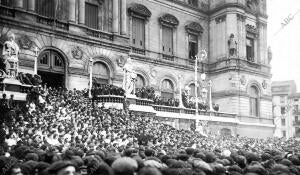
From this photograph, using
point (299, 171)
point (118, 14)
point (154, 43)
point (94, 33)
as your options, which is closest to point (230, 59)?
point (154, 43)

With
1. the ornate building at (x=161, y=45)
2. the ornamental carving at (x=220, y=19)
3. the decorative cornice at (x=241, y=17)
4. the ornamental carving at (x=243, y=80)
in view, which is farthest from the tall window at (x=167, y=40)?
the ornamental carving at (x=243, y=80)

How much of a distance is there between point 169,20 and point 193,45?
4897 mm

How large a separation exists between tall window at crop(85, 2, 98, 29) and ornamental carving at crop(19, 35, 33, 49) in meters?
6.81

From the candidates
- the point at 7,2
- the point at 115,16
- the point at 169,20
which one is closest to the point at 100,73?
the point at 115,16

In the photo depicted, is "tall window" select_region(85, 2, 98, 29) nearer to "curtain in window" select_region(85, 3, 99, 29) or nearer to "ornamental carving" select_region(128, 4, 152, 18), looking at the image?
"curtain in window" select_region(85, 3, 99, 29)

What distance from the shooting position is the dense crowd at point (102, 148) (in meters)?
7.57

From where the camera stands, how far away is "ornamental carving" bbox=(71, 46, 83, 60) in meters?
30.6

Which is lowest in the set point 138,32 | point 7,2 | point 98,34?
point 98,34

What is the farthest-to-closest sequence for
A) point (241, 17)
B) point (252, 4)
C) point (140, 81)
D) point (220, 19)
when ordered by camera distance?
point (252, 4) < point (220, 19) < point (241, 17) < point (140, 81)

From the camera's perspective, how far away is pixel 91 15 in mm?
34219

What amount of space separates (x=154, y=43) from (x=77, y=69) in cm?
1149

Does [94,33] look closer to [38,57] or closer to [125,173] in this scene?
[38,57]

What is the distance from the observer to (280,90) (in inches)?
3105

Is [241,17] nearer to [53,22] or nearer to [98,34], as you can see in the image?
[98,34]
